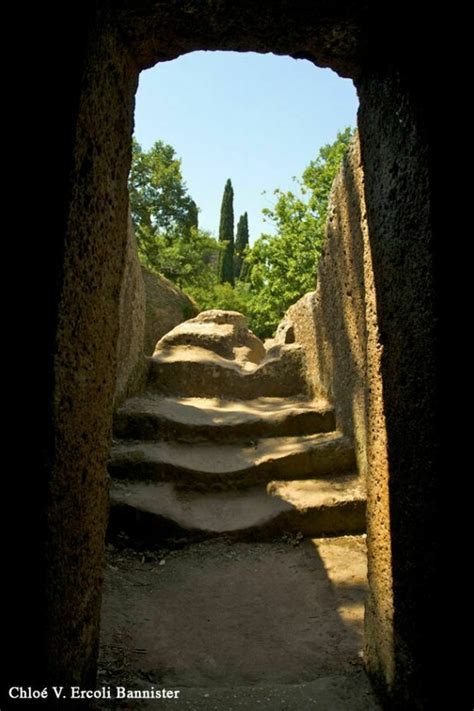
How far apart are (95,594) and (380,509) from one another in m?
1.07

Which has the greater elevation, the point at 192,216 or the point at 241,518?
the point at 192,216

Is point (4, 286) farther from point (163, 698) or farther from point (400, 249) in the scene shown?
point (163, 698)

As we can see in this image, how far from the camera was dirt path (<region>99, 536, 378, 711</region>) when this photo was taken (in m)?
1.89

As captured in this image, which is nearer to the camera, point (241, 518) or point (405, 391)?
point (405, 391)

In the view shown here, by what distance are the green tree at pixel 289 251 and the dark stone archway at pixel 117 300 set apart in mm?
15929

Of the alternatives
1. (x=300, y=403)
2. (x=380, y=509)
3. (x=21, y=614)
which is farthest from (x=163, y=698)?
(x=300, y=403)

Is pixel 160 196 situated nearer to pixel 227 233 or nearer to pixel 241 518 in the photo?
pixel 227 233

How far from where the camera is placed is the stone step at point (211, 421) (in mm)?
4551

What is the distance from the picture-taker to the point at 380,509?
1.81 meters

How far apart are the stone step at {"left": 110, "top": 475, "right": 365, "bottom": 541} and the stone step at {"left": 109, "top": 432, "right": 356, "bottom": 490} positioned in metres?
0.11

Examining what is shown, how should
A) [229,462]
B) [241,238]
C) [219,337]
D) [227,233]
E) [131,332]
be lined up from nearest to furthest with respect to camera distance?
1. [229,462]
2. [131,332]
3. [219,337]
4. [227,233]
5. [241,238]

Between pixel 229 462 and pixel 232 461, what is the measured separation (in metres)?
0.04

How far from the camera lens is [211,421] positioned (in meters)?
4.93

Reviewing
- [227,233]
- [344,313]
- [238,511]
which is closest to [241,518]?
[238,511]
